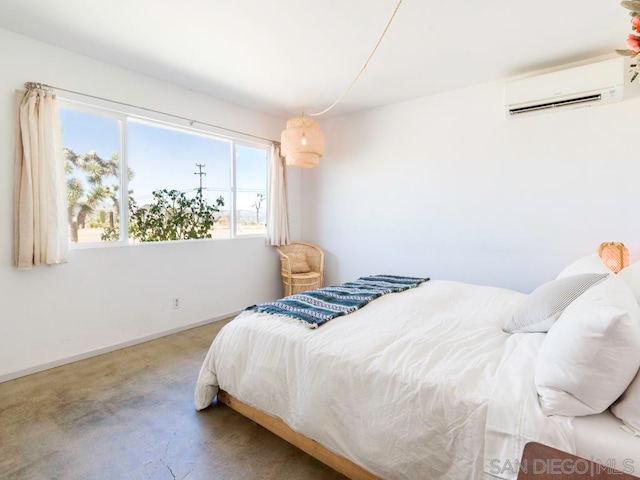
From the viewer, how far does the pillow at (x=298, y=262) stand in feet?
14.8

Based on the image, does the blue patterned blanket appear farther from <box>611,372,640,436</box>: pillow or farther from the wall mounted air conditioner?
the wall mounted air conditioner

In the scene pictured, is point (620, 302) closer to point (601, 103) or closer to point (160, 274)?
point (601, 103)

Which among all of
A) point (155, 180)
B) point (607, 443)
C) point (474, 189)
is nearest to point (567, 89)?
point (474, 189)

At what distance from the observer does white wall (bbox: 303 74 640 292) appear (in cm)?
290

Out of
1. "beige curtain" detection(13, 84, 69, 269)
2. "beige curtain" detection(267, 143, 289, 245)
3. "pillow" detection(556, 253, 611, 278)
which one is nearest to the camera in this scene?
"pillow" detection(556, 253, 611, 278)

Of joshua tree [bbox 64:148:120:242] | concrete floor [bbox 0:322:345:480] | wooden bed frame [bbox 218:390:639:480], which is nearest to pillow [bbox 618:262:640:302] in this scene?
wooden bed frame [bbox 218:390:639:480]

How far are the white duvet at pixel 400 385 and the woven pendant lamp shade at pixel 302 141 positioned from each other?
1.96 metres

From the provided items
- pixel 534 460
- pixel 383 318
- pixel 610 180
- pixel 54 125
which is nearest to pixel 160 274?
pixel 54 125

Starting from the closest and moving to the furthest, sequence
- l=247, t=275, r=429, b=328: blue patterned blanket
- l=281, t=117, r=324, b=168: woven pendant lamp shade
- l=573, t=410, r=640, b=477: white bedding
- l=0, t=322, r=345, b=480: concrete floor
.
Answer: l=573, t=410, r=640, b=477: white bedding
l=0, t=322, r=345, b=480: concrete floor
l=247, t=275, r=429, b=328: blue patterned blanket
l=281, t=117, r=324, b=168: woven pendant lamp shade

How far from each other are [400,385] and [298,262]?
10.9ft

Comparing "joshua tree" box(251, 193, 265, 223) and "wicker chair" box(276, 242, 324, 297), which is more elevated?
"joshua tree" box(251, 193, 265, 223)

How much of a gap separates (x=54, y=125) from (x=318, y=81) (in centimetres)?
232

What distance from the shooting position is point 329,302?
2227mm

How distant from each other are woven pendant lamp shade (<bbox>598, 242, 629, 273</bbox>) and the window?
363cm
